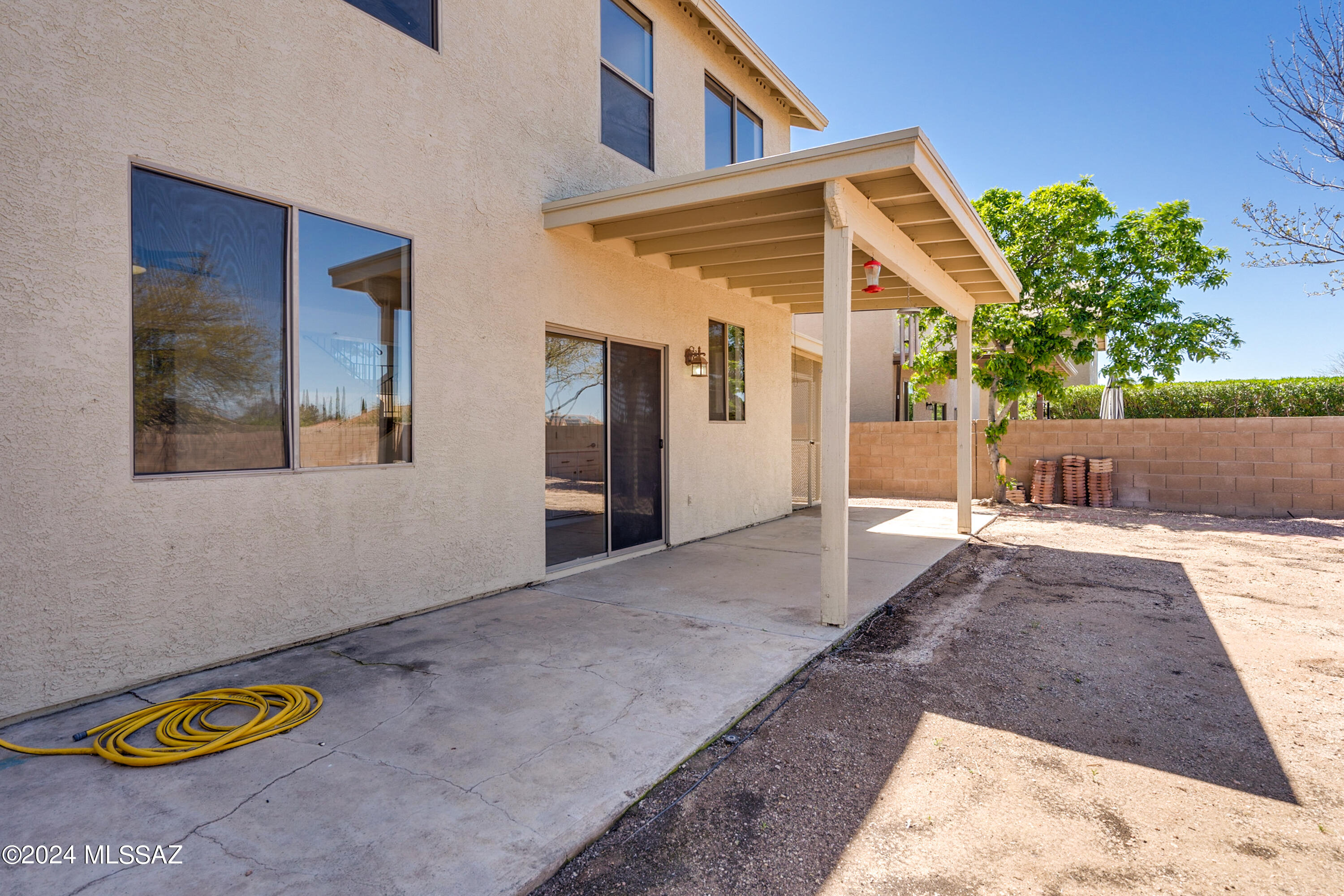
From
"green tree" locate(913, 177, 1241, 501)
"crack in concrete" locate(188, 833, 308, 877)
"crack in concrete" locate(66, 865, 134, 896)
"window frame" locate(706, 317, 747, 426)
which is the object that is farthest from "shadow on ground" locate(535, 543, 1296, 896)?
"green tree" locate(913, 177, 1241, 501)

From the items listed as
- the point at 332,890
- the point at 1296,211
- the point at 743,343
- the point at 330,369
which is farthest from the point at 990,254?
the point at 332,890

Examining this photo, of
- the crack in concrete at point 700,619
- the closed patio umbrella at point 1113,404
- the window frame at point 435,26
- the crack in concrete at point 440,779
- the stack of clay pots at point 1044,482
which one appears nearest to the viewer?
the crack in concrete at point 440,779

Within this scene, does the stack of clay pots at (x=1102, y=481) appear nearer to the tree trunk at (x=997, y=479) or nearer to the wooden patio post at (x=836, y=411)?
the tree trunk at (x=997, y=479)

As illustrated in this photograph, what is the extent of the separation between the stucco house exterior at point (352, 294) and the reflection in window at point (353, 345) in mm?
19

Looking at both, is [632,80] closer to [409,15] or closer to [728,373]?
[409,15]

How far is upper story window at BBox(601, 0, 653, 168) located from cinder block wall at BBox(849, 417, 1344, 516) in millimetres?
7088

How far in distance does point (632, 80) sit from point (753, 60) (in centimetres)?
238

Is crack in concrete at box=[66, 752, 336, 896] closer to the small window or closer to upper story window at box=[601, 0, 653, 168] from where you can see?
upper story window at box=[601, 0, 653, 168]

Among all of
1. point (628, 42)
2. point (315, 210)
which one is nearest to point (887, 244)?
point (628, 42)

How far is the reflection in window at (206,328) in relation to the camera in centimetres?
328

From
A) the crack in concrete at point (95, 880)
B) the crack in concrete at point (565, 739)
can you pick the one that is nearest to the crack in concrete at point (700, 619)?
the crack in concrete at point (565, 739)

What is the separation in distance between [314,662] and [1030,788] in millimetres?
3508

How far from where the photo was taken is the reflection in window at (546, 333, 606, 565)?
5.71 meters

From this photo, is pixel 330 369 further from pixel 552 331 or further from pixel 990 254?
pixel 990 254
